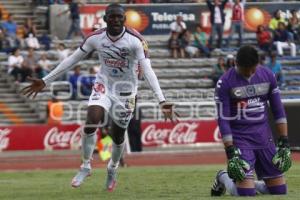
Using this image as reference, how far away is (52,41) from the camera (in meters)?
32.1

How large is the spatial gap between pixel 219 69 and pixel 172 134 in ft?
12.0

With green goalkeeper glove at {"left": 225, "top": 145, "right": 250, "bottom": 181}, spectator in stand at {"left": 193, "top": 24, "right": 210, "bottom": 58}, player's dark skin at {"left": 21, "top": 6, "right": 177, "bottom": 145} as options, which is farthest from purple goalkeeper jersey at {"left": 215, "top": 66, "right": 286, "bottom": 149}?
spectator in stand at {"left": 193, "top": 24, "right": 210, "bottom": 58}

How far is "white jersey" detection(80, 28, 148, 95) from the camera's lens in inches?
523

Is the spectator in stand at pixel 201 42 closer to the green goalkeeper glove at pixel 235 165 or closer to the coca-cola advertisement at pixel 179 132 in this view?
the coca-cola advertisement at pixel 179 132

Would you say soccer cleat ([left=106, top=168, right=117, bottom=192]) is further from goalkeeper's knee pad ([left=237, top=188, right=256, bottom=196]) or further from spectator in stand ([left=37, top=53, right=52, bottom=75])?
spectator in stand ([left=37, top=53, right=52, bottom=75])

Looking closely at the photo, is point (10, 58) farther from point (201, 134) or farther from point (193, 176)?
point (193, 176)

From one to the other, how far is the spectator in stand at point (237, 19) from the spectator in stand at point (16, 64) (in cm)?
767

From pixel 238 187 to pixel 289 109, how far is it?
13.2 m

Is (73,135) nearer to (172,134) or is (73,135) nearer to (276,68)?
(172,134)

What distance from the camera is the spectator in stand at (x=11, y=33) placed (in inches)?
1214

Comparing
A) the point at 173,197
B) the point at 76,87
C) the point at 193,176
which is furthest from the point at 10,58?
the point at 173,197

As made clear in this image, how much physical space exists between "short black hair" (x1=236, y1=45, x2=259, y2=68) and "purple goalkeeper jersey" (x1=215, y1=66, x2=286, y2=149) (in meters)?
0.23

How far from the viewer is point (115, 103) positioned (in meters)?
13.6

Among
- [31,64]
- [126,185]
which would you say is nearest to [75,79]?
[31,64]
